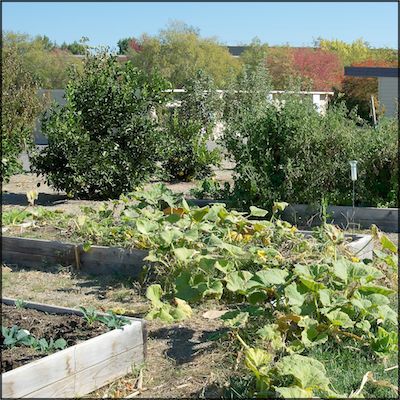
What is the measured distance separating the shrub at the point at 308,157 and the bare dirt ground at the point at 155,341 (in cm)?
373

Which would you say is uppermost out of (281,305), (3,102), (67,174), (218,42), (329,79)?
(218,42)

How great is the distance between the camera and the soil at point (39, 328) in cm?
413

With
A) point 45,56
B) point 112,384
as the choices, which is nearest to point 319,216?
point 112,384

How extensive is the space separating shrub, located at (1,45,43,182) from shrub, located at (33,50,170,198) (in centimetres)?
84

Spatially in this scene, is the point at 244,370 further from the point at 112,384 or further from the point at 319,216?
the point at 319,216

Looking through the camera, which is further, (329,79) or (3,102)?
(329,79)

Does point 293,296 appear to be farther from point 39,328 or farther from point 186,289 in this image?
point 39,328

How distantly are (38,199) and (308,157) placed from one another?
17.1ft

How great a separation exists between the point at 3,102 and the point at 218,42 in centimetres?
4450

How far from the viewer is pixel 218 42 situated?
57.6m

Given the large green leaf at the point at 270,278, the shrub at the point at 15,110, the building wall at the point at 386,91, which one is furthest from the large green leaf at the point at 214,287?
the building wall at the point at 386,91

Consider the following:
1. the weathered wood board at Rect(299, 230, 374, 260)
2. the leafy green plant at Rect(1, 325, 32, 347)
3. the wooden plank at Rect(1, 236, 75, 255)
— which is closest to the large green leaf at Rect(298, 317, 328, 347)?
the leafy green plant at Rect(1, 325, 32, 347)

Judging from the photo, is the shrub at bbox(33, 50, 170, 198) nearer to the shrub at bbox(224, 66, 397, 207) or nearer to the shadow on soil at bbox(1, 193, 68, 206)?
the shadow on soil at bbox(1, 193, 68, 206)

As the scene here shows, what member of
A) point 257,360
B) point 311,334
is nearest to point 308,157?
point 311,334
